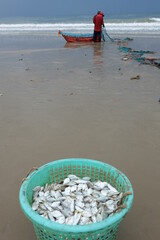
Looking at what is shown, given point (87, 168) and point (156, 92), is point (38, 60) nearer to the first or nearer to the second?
point (156, 92)

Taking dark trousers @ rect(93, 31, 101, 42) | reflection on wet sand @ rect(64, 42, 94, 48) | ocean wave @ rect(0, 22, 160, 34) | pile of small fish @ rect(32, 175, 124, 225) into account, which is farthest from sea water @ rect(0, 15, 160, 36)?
pile of small fish @ rect(32, 175, 124, 225)

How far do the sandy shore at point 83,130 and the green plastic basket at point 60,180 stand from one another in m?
0.54

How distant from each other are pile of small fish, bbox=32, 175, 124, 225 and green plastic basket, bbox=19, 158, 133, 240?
0.26ft

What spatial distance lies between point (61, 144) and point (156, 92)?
3.47 m

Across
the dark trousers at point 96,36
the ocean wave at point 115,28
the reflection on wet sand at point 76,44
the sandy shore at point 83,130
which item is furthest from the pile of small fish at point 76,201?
the ocean wave at point 115,28

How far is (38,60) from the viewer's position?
34.4 feet

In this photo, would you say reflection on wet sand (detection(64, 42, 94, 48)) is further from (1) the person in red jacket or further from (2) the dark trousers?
(1) the person in red jacket

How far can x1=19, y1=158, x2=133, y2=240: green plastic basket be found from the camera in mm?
1698

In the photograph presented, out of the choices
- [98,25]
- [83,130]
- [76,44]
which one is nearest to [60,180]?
[83,130]

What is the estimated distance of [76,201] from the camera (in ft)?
7.33

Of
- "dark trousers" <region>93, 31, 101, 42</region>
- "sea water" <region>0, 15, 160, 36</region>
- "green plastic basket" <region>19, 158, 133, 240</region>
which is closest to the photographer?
"green plastic basket" <region>19, 158, 133, 240</region>

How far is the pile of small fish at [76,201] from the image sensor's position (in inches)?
80.0

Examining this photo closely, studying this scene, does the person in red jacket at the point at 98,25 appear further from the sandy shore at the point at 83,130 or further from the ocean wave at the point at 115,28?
the sandy shore at the point at 83,130

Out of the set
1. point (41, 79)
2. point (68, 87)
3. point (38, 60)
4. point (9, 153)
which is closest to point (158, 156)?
point (9, 153)
